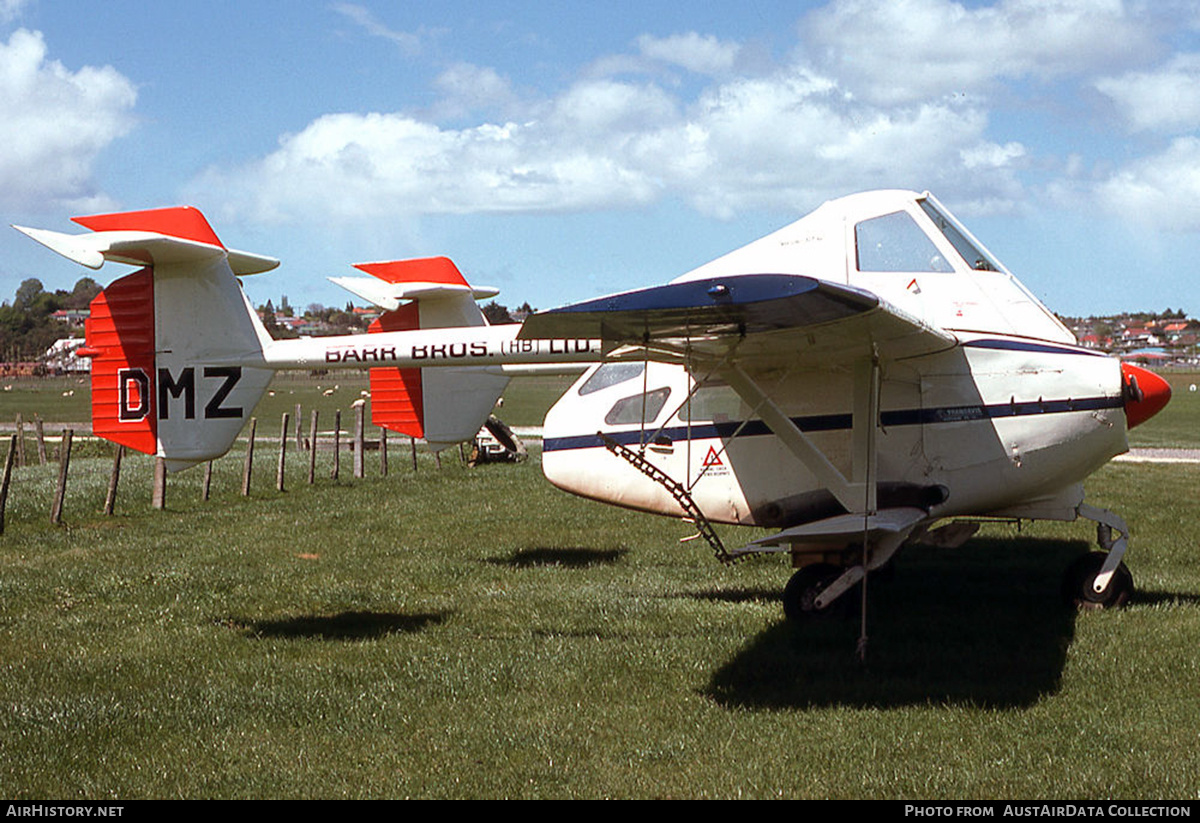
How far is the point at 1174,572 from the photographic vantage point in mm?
11680

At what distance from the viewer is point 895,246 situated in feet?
30.8

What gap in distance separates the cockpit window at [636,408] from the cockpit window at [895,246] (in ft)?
7.20

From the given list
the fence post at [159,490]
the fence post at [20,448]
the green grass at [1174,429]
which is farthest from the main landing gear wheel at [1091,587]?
the fence post at [20,448]

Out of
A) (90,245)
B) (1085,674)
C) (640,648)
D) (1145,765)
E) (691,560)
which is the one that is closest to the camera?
(1145,765)

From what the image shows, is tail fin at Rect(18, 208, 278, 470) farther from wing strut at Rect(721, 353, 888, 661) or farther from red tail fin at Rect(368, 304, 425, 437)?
wing strut at Rect(721, 353, 888, 661)

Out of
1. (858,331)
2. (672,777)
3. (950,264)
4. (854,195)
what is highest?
(854,195)

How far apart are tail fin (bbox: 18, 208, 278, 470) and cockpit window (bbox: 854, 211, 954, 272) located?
5.57m

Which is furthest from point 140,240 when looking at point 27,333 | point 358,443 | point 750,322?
point 27,333

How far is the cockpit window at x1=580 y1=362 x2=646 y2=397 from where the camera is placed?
35.1ft

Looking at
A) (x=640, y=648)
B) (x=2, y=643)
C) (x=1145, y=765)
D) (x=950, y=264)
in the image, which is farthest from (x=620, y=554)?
(x=1145, y=765)

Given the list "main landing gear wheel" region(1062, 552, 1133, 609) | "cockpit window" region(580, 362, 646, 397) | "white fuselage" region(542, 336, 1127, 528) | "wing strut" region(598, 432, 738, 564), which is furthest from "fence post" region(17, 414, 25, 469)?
"main landing gear wheel" region(1062, 552, 1133, 609)

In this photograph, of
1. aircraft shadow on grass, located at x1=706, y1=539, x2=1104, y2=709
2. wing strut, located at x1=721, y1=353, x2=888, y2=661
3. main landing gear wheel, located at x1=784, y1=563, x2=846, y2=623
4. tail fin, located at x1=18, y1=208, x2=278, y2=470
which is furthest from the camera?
tail fin, located at x1=18, y1=208, x2=278, y2=470

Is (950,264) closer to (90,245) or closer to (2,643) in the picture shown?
(90,245)

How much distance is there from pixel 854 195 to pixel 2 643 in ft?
→ 26.5
